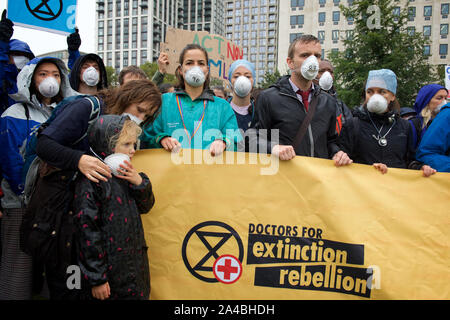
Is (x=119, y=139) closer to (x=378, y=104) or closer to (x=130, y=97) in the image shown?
(x=130, y=97)

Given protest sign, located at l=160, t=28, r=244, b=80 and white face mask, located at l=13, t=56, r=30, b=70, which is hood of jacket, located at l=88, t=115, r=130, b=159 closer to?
white face mask, located at l=13, t=56, r=30, b=70

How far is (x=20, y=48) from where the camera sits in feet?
11.5

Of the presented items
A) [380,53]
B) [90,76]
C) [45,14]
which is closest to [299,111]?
[90,76]

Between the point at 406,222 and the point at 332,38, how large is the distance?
5856 cm

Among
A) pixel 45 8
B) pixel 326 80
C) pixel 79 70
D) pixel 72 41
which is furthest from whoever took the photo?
pixel 326 80

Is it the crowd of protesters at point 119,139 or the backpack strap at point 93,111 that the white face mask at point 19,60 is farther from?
the backpack strap at point 93,111

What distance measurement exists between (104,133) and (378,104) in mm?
2296

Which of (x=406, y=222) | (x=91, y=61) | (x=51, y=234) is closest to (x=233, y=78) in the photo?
(x=91, y=61)

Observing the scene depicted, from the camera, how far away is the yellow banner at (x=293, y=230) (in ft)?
8.30

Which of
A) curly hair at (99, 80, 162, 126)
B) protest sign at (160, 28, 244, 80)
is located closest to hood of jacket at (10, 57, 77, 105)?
curly hair at (99, 80, 162, 126)

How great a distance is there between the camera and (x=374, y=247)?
2.55m

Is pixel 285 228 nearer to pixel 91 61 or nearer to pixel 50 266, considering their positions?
pixel 50 266

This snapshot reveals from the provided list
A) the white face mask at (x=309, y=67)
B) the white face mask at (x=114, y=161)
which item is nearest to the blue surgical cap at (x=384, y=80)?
the white face mask at (x=309, y=67)

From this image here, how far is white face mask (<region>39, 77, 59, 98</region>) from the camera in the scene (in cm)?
274
